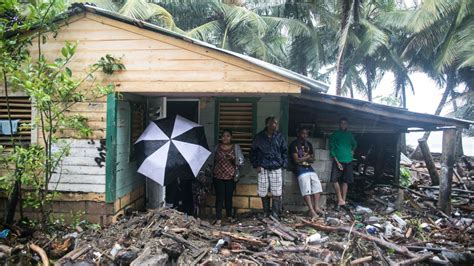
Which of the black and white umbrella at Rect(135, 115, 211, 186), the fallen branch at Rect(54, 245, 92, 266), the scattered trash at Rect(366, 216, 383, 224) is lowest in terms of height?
the fallen branch at Rect(54, 245, 92, 266)

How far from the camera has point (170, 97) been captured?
6.76 metres

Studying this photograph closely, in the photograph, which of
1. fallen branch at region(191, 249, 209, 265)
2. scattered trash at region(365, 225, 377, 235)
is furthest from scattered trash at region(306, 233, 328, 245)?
fallen branch at region(191, 249, 209, 265)

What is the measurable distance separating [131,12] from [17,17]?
9690 millimetres

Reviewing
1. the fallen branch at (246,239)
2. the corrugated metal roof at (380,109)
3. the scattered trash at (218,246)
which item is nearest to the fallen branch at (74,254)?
the scattered trash at (218,246)

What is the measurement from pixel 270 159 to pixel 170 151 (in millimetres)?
1850

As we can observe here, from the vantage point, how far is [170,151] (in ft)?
17.8

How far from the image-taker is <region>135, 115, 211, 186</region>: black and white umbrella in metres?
5.34

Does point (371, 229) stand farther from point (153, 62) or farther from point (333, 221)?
point (153, 62)

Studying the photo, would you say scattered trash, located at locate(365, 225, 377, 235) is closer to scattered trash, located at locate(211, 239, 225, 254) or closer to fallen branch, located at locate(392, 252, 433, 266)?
fallen branch, located at locate(392, 252, 433, 266)

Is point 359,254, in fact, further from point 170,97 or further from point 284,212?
point 170,97

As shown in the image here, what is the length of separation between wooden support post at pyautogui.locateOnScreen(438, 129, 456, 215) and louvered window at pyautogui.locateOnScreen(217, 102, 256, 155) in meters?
4.11

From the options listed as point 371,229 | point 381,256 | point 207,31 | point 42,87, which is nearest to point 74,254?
point 42,87

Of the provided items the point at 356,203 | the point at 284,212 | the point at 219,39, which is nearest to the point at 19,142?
the point at 284,212

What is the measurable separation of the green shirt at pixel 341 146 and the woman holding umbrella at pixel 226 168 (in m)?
2.20
